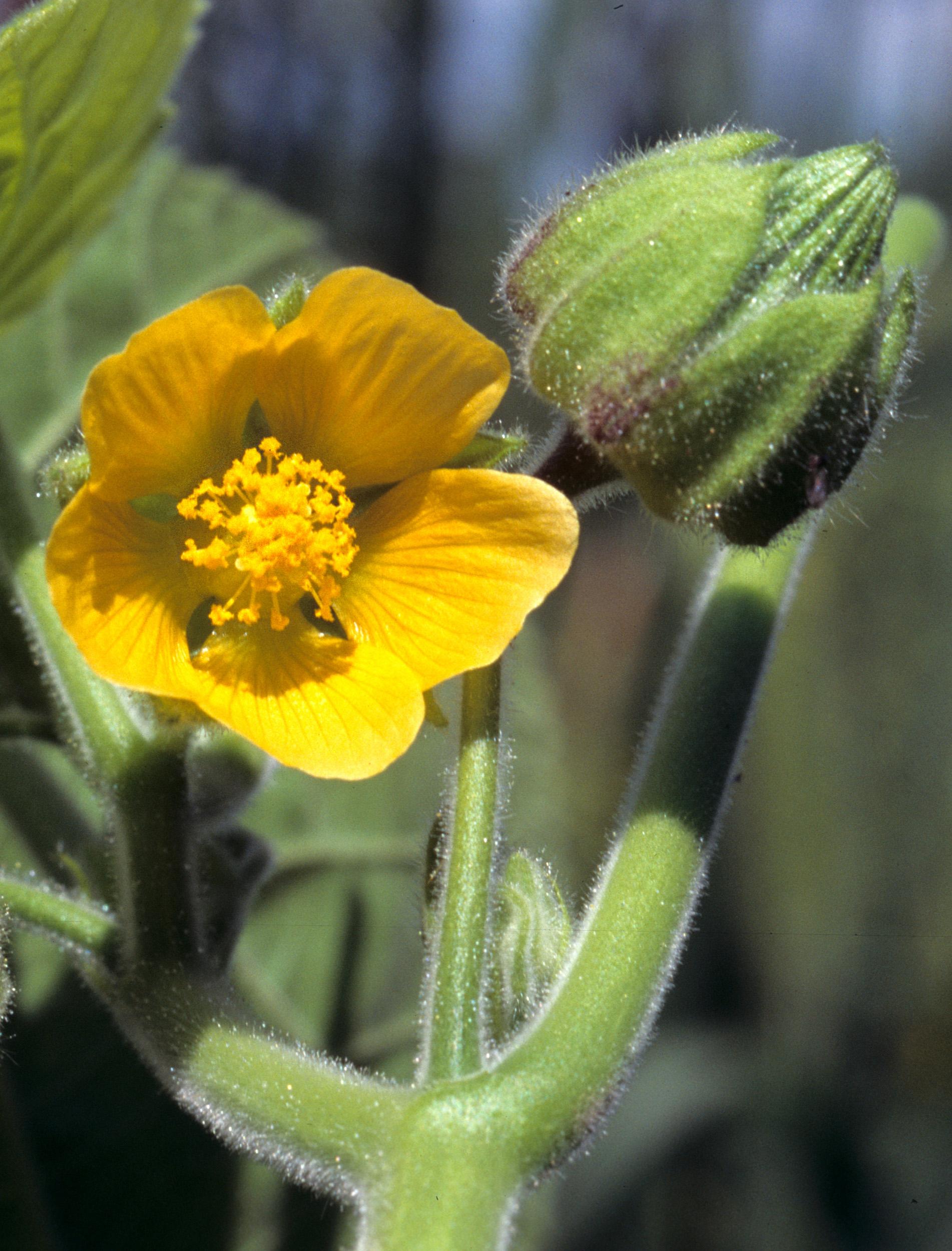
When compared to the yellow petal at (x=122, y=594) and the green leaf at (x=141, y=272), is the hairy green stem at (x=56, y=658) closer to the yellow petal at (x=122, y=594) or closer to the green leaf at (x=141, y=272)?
the yellow petal at (x=122, y=594)

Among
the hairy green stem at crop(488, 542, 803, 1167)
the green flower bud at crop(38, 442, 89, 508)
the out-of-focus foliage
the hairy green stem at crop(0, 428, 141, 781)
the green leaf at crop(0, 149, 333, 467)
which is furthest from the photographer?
the green leaf at crop(0, 149, 333, 467)

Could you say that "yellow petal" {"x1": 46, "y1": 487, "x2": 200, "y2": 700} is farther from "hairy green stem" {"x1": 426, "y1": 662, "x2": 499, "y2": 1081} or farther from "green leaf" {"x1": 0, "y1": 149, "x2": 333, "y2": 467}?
"green leaf" {"x1": 0, "y1": 149, "x2": 333, "y2": 467}

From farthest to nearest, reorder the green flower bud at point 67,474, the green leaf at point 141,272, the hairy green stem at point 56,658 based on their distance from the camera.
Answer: the green leaf at point 141,272 < the hairy green stem at point 56,658 < the green flower bud at point 67,474

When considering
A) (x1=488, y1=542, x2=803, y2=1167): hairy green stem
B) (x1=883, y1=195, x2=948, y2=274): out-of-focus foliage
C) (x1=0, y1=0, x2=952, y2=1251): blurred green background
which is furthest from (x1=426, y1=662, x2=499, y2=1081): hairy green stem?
(x1=0, y1=0, x2=952, y2=1251): blurred green background

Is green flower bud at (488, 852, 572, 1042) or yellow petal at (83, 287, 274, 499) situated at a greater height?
yellow petal at (83, 287, 274, 499)

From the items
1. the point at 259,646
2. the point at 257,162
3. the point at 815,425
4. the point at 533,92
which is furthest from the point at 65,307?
the point at 533,92

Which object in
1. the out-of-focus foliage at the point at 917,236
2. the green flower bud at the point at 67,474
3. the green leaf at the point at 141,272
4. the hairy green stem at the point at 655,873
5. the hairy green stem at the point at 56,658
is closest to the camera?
the hairy green stem at the point at 655,873

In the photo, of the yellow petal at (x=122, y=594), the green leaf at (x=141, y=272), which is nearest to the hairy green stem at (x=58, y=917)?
the yellow petal at (x=122, y=594)

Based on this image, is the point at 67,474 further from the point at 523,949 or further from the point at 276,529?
the point at 523,949
